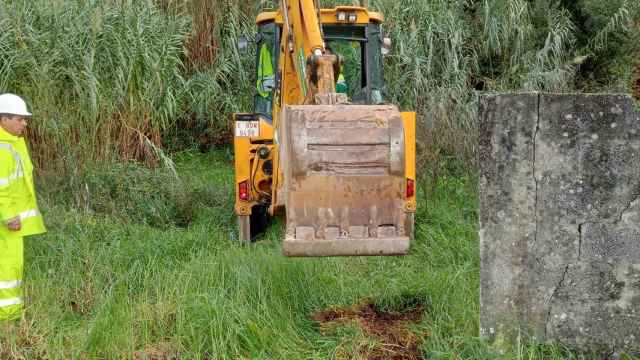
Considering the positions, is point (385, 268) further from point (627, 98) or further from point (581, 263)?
point (627, 98)

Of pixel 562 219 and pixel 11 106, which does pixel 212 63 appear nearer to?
pixel 11 106

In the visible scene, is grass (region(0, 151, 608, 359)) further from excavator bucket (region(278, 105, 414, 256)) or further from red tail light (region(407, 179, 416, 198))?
excavator bucket (region(278, 105, 414, 256))

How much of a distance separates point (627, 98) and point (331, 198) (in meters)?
1.41

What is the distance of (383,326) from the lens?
152 inches

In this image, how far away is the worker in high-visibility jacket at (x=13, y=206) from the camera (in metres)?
4.32

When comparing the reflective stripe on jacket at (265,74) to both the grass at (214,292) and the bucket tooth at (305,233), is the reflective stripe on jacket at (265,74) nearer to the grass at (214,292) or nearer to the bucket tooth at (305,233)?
the grass at (214,292)

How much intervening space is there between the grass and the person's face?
92 centimetres

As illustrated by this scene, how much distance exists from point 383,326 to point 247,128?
267 cm

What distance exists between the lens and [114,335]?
3664mm

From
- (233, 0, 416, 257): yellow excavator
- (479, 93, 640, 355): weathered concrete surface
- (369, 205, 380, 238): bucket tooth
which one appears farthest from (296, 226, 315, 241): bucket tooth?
(479, 93, 640, 355): weathered concrete surface

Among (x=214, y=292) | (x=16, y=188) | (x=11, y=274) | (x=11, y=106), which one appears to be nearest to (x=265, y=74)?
(x=11, y=106)

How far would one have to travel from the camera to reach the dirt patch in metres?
3.56

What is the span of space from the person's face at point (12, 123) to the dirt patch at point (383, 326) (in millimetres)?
2287

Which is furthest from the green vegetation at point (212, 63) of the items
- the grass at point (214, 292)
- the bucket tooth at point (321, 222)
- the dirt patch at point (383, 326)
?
the bucket tooth at point (321, 222)
